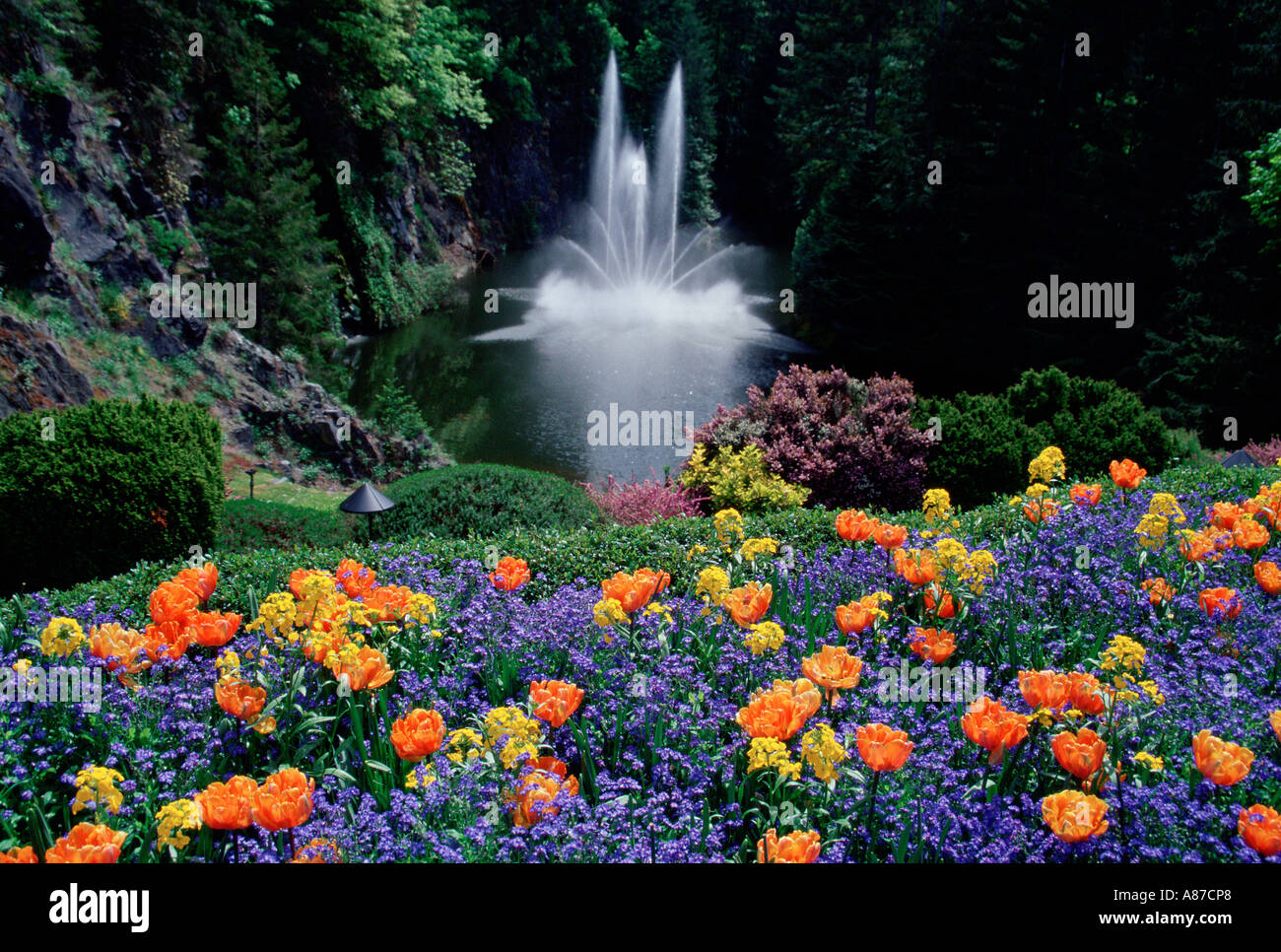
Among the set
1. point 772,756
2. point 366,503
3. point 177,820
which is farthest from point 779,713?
point 366,503

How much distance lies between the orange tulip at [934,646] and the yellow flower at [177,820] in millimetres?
2482

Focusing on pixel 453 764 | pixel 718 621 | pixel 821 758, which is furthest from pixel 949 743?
pixel 453 764

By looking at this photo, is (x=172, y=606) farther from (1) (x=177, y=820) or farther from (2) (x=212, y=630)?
(1) (x=177, y=820)

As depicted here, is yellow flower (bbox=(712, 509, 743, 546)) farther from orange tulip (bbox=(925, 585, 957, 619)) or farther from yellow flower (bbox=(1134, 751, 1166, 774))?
yellow flower (bbox=(1134, 751, 1166, 774))

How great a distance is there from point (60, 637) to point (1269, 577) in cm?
488

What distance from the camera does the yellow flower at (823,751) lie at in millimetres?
2369

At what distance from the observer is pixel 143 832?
8.43 ft

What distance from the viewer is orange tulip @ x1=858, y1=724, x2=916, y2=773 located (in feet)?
7.40

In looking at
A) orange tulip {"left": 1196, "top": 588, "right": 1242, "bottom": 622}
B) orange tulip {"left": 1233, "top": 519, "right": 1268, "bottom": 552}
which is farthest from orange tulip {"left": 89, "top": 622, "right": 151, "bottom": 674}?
orange tulip {"left": 1233, "top": 519, "right": 1268, "bottom": 552}

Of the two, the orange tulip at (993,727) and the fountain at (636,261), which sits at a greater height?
the fountain at (636,261)

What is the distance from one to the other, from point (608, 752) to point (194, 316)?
1205 centimetres

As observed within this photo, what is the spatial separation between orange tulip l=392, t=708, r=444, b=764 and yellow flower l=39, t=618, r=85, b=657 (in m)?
1.57
